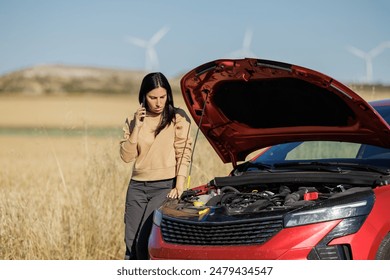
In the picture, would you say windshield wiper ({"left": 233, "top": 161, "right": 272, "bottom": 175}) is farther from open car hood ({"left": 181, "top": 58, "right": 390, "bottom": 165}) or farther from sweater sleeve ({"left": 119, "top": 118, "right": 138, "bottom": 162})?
sweater sleeve ({"left": 119, "top": 118, "right": 138, "bottom": 162})

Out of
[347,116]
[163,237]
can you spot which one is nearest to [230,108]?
[347,116]

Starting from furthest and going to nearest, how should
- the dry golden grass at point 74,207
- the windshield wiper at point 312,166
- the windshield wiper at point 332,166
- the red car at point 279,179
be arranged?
1. the dry golden grass at point 74,207
2. the windshield wiper at point 312,166
3. the windshield wiper at point 332,166
4. the red car at point 279,179

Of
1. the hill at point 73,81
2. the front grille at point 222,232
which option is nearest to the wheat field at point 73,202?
the front grille at point 222,232

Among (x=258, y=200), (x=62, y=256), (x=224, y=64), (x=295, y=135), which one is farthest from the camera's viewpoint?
(x=62, y=256)

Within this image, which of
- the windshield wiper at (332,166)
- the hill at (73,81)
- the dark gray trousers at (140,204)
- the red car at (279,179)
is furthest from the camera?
the hill at (73,81)

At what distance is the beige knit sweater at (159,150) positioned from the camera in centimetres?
657

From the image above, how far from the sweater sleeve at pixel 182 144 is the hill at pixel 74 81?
65.2 m

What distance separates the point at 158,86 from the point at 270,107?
0.89 meters

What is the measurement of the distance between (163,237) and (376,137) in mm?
1720

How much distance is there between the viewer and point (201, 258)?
5266mm

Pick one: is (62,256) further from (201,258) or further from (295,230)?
(295,230)

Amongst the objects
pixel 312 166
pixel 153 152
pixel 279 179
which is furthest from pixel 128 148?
pixel 312 166

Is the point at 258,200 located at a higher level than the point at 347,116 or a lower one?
lower

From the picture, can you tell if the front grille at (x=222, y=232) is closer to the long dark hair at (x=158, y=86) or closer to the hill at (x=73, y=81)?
the long dark hair at (x=158, y=86)
